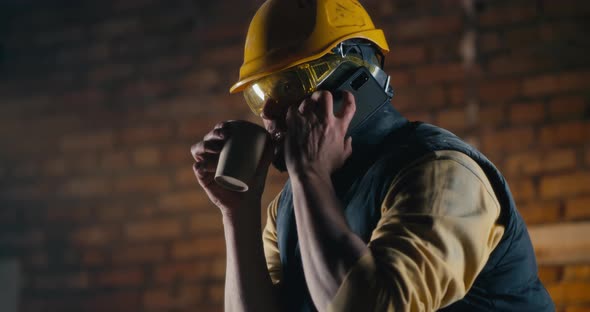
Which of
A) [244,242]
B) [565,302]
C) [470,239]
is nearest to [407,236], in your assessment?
[470,239]

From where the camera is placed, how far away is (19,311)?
3.59m

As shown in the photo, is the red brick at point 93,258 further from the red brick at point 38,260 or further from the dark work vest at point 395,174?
the dark work vest at point 395,174

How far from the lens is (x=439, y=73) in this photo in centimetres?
304

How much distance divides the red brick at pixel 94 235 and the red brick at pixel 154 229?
0.30ft

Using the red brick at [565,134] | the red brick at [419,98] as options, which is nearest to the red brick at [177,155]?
the red brick at [419,98]

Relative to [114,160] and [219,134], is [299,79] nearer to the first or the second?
Result: [219,134]

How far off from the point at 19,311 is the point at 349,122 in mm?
2733

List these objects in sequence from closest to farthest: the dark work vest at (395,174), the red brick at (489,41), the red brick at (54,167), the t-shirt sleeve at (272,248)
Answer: the dark work vest at (395,174) → the t-shirt sleeve at (272,248) → the red brick at (489,41) → the red brick at (54,167)

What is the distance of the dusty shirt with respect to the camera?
116 centimetres

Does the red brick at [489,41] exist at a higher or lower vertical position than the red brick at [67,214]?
higher

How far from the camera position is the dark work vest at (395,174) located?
4.38ft

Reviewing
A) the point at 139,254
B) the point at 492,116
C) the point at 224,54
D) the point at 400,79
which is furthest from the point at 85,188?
the point at 492,116

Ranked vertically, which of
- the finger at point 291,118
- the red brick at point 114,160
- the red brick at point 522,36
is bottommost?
the red brick at point 114,160

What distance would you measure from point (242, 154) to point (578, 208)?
Answer: 178 centimetres
